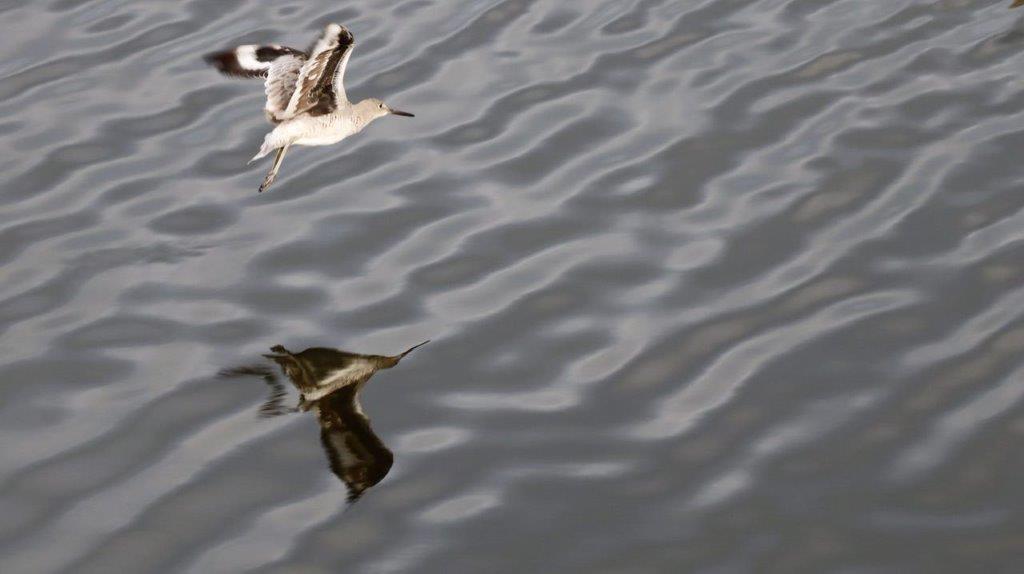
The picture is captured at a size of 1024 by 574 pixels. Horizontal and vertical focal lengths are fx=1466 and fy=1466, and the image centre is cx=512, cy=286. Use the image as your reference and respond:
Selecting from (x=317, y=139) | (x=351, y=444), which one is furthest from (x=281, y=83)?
(x=351, y=444)

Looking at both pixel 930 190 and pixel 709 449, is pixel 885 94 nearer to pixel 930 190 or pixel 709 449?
pixel 930 190

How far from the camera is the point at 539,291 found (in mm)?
8375

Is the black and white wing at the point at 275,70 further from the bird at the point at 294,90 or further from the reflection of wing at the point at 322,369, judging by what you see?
the reflection of wing at the point at 322,369

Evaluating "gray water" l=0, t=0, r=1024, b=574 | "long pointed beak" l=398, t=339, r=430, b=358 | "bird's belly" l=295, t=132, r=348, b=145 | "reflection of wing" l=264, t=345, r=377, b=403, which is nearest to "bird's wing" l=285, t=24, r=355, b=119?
"bird's belly" l=295, t=132, r=348, b=145

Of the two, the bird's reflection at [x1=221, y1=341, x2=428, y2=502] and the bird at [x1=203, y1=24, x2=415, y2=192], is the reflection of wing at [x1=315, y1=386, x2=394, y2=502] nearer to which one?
the bird's reflection at [x1=221, y1=341, x2=428, y2=502]

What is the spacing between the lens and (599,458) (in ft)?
22.8

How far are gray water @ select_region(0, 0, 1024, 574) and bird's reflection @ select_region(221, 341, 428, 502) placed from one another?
58mm

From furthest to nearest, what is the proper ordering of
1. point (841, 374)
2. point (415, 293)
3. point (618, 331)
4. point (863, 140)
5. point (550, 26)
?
point (550, 26) → point (863, 140) → point (415, 293) → point (618, 331) → point (841, 374)

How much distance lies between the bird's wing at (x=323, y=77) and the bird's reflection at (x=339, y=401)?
4.69 ft

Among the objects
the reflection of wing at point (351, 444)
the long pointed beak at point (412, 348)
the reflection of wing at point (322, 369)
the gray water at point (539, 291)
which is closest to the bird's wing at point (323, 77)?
the gray water at point (539, 291)

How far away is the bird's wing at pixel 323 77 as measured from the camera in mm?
7695

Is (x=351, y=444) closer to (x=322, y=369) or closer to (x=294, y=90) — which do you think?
(x=322, y=369)

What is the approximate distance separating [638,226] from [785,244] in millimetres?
920

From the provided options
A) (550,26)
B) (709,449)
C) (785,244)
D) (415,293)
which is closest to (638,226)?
(785,244)
